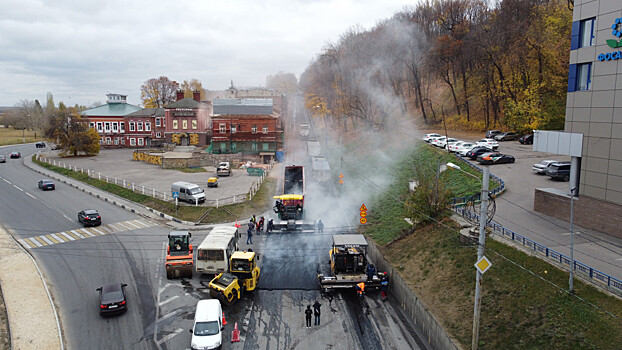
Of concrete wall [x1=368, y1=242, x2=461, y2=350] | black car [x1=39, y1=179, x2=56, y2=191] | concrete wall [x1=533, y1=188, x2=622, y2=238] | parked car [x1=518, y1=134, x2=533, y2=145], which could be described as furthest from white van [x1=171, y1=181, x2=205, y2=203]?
parked car [x1=518, y1=134, x2=533, y2=145]

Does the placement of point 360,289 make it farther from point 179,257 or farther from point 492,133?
point 492,133

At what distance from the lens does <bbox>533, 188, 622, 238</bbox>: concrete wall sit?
23.0 meters

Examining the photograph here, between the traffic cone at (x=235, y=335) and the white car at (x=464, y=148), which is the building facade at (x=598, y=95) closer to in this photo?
the traffic cone at (x=235, y=335)

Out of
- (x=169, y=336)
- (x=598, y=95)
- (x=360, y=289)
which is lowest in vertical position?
(x=169, y=336)

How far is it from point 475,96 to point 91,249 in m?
60.5

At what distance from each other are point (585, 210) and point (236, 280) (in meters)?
20.6

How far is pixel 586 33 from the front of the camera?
977 inches

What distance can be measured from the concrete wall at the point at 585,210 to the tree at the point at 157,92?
374 ft

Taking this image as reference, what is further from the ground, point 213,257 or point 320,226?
point 213,257

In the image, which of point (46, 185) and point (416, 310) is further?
point (46, 185)

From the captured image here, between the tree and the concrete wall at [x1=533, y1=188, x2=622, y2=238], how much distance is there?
4489 inches

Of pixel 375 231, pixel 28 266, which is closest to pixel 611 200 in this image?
pixel 375 231

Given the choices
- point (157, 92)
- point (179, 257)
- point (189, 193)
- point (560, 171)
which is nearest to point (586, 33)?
point (560, 171)

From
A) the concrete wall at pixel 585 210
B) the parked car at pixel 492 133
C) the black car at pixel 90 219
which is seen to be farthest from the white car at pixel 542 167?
the black car at pixel 90 219
